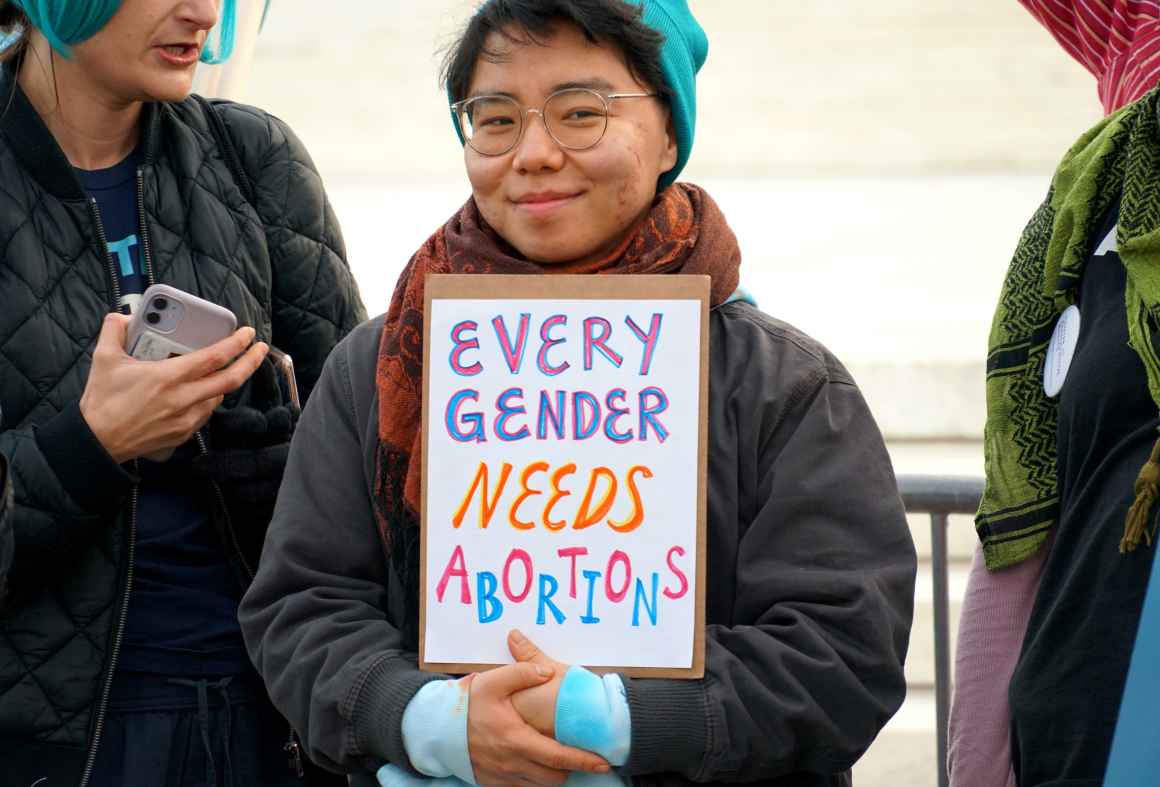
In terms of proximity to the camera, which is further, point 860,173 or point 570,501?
point 860,173

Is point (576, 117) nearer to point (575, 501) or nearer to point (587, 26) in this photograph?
point (587, 26)

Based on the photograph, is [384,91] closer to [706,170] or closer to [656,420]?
[706,170]

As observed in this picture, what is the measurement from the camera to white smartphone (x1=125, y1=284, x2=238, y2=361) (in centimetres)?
218

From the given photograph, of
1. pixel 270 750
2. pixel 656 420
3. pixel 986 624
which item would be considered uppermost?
pixel 656 420

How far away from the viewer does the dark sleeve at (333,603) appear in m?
1.84

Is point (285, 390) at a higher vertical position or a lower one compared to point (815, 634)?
higher

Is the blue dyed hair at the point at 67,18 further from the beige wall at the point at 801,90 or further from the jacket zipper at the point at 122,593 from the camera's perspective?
the beige wall at the point at 801,90

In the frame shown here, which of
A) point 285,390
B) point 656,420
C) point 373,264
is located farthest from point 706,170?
point 656,420

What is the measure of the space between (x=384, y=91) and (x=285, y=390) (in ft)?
19.1

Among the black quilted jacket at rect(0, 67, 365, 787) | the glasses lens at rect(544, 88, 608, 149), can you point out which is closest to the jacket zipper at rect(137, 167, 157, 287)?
the black quilted jacket at rect(0, 67, 365, 787)

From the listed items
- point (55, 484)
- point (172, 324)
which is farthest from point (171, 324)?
point (55, 484)

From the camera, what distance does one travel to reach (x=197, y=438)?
2320mm

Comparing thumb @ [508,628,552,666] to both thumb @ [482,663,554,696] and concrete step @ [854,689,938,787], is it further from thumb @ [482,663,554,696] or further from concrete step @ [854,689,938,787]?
concrete step @ [854,689,938,787]

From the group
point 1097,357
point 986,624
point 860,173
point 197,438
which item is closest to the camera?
point 1097,357
